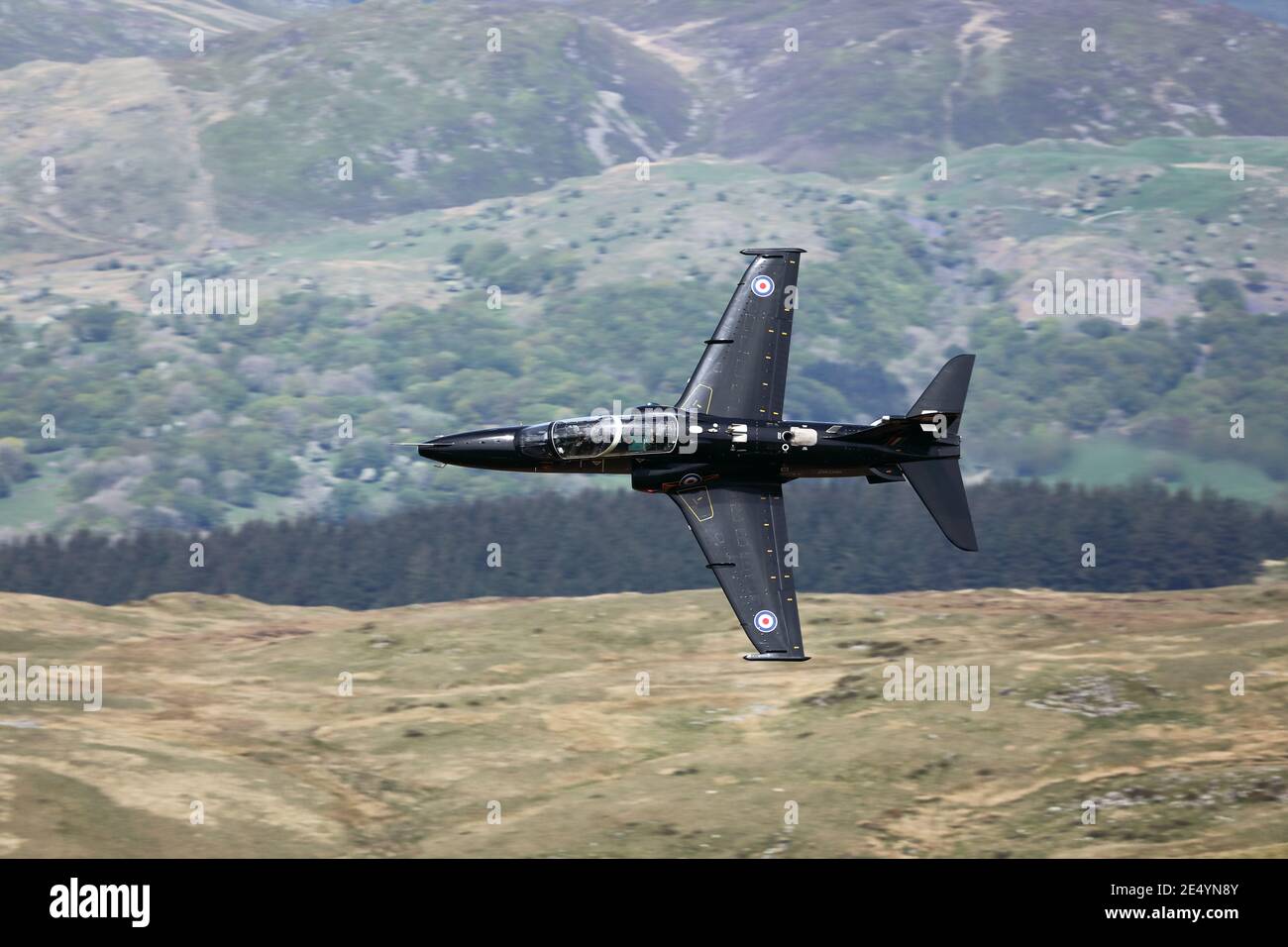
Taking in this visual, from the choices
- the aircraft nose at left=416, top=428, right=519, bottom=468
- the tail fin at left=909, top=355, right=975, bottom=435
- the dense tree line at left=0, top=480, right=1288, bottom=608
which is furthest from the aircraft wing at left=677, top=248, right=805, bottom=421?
the dense tree line at left=0, top=480, right=1288, bottom=608

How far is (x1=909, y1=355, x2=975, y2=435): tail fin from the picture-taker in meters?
54.2

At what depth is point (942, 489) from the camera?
53.8 m

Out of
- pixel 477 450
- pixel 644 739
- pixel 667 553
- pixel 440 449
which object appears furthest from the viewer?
pixel 667 553

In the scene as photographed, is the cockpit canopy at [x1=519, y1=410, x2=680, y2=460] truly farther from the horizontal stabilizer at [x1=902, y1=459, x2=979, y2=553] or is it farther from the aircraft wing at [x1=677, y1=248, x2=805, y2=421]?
the horizontal stabilizer at [x1=902, y1=459, x2=979, y2=553]

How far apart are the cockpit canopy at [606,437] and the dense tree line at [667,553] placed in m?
105

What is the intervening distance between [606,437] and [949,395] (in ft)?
42.3

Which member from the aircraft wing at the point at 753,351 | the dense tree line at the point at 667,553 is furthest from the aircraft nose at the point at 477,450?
the dense tree line at the point at 667,553

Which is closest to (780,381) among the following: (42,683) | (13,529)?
(42,683)

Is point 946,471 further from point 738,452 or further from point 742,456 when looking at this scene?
point 738,452

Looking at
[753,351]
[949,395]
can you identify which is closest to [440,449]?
[753,351]

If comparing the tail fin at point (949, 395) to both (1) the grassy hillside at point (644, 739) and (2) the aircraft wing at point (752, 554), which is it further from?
(1) the grassy hillside at point (644, 739)

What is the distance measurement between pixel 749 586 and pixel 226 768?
3817 centimetres

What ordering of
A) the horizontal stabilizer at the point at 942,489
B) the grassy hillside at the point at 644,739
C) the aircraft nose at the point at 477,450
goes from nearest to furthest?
the horizontal stabilizer at the point at 942,489 < the aircraft nose at the point at 477,450 < the grassy hillside at the point at 644,739

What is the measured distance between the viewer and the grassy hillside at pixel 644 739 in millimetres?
70250
